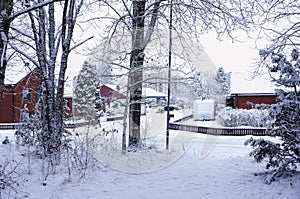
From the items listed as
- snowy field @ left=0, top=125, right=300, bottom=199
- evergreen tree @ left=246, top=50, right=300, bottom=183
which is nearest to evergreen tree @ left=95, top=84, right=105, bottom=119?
snowy field @ left=0, top=125, right=300, bottom=199

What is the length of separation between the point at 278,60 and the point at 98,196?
360 centimetres

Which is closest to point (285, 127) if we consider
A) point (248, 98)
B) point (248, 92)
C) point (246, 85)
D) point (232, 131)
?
point (232, 131)

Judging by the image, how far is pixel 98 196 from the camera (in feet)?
13.8

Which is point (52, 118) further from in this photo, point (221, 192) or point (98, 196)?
point (221, 192)

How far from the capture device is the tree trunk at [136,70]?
321 inches

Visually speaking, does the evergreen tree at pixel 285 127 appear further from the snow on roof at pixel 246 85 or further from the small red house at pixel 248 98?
the small red house at pixel 248 98

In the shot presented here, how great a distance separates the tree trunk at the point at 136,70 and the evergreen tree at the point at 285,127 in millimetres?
3754

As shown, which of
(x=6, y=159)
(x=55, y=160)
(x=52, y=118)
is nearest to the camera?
(x=6, y=159)

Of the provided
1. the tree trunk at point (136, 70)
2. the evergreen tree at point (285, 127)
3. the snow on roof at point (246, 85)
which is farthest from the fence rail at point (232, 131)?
the evergreen tree at point (285, 127)

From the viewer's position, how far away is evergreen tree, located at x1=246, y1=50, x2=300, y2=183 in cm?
483

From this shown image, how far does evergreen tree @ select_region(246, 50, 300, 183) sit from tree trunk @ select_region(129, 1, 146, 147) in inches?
148

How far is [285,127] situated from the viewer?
16.1 feet

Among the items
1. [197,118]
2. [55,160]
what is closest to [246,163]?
[55,160]

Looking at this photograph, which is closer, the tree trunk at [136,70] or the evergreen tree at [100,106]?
the tree trunk at [136,70]
